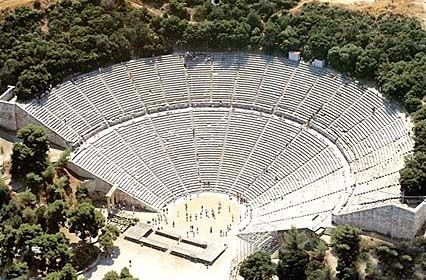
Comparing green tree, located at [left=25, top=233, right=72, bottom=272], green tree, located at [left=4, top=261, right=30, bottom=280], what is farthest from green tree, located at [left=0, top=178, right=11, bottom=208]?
green tree, located at [left=4, top=261, right=30, bottom=280]

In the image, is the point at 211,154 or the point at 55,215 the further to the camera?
the point at 211,154

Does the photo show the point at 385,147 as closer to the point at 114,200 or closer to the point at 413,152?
the point at 413,152

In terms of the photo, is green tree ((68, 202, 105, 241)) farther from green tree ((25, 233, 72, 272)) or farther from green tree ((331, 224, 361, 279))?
green tree ((331, 224, 361, 279))

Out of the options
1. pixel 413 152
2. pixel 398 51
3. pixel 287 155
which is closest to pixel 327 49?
pixel 398 51

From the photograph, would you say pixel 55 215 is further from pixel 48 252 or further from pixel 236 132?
pixel 236 132

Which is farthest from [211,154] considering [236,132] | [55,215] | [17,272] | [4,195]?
[17,272]
